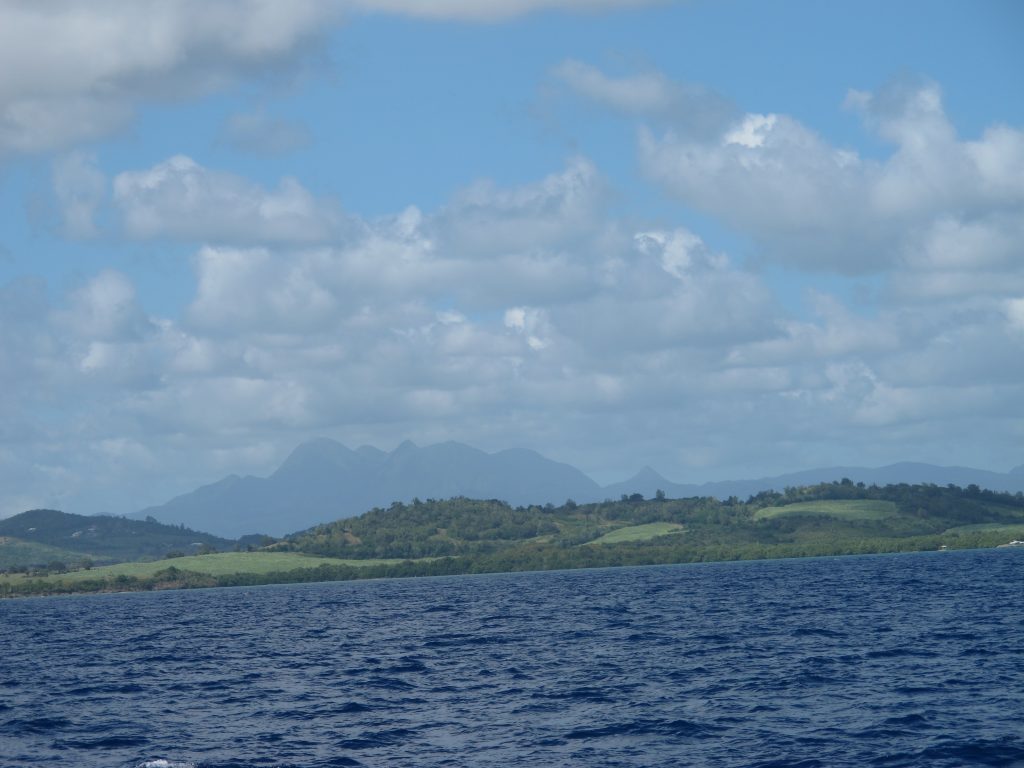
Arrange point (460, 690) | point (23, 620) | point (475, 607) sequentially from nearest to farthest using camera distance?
point (460, 690) < point (475, 607) < point (23, 620)

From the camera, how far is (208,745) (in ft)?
163

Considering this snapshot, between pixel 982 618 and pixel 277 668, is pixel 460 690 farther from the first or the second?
pixel 982 618

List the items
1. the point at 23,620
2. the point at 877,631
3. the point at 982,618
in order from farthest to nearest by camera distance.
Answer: the point at 23,620 → the point at 982,618 → the point at 877,631

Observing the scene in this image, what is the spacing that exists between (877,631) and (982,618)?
442 inches

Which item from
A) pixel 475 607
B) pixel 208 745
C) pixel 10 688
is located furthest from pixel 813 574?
pixel 208 745

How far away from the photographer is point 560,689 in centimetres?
6100

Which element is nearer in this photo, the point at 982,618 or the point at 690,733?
the point at 690,733

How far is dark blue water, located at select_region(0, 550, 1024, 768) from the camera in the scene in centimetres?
4619

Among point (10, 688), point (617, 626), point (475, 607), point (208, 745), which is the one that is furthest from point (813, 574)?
point (208, 745)

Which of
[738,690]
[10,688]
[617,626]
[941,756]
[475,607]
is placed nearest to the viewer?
[941,756]

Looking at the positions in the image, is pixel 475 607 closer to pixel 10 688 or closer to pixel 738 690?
pixel 10 688

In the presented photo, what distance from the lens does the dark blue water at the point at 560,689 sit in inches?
1818

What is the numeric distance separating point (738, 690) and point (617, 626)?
Result: 3892 centimetres

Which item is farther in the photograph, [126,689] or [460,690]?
[126,689]
